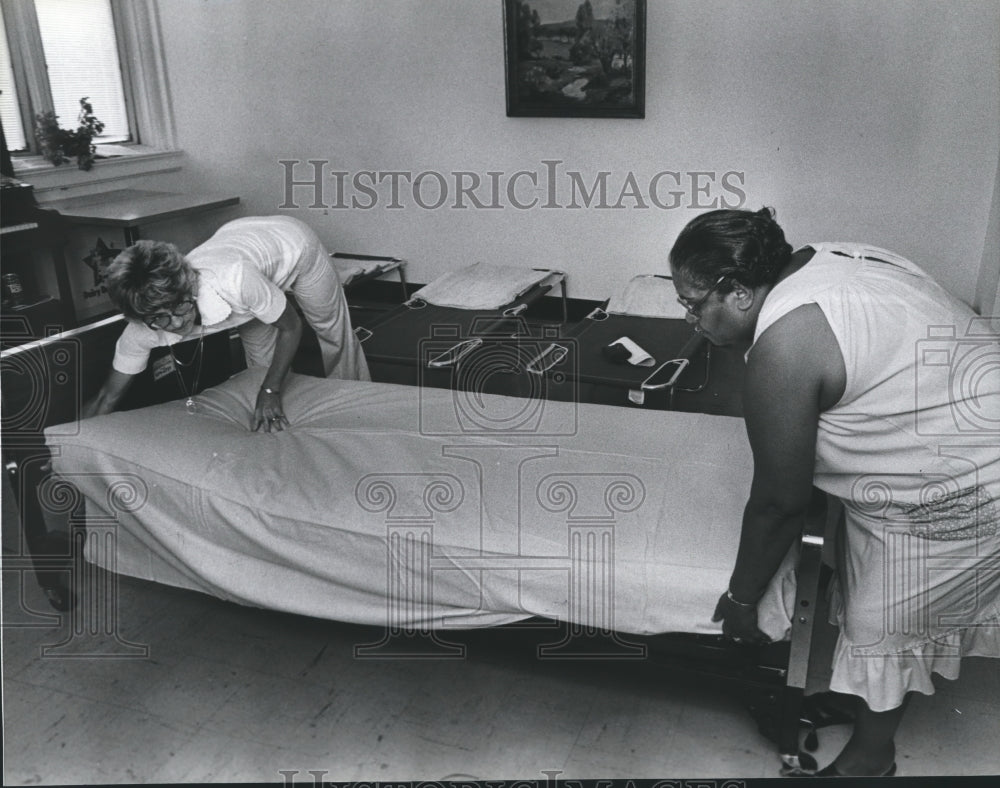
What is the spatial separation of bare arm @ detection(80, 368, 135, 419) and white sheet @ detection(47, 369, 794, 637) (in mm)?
115

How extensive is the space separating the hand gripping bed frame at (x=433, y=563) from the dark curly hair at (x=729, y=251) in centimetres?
47

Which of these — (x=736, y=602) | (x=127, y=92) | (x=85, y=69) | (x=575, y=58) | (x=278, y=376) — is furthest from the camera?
(x=127, y=92)

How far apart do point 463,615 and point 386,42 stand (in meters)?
3.26

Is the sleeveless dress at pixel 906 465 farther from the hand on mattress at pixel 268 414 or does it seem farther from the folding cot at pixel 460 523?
the hand on mattress at pixel 268 414

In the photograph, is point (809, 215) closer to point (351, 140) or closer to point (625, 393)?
point (625, 393)

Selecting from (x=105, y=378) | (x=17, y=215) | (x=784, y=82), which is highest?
(x=784, y=82)

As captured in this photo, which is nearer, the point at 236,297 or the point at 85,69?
the point at 236,297

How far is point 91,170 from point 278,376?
2677 millimetres

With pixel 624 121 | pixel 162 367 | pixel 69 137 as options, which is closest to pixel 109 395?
pixel 162 367

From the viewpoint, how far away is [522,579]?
164 cm

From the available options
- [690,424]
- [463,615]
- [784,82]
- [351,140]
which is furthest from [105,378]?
[784,82]

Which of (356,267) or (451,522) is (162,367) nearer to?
(451,522)

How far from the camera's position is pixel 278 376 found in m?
2.29

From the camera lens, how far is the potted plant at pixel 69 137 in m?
4.00
